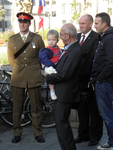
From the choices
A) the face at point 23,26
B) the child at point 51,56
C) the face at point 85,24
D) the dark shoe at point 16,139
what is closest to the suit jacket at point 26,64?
the face at point 23,26

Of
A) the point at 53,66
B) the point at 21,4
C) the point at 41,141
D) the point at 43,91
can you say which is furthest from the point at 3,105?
the point at 21,4

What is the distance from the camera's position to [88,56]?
444cm

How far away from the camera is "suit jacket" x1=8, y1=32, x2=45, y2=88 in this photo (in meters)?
4.82

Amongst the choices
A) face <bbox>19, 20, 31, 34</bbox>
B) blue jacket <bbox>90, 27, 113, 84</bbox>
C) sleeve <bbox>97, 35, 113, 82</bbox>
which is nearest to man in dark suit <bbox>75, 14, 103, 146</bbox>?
blue jacket <bbox>90, 27, 113, 84</bbox>

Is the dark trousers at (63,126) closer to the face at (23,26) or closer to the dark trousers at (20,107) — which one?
the dark trousers at (20,107)

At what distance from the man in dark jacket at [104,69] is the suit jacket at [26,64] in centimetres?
115

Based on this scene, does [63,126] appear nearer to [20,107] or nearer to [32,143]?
[32,143]

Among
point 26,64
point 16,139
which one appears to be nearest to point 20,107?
point 16,139

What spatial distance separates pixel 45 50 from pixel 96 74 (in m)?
0.89

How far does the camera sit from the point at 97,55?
4.07 m

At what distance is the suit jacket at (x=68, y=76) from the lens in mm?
3559

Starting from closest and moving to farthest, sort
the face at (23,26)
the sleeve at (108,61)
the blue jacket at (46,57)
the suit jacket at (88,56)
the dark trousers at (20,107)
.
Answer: the blue jacket at (46,57) → the sleeve at (108,61) → the suit jacket at (88,56) → the face at (23,26) → the dark trousers at (20,107)

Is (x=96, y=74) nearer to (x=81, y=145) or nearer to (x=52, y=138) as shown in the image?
(x=81, y=145)

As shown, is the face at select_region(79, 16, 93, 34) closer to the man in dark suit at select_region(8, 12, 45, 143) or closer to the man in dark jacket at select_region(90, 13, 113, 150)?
the man in dark jacket at select_region(90, 13, 113, 150)
